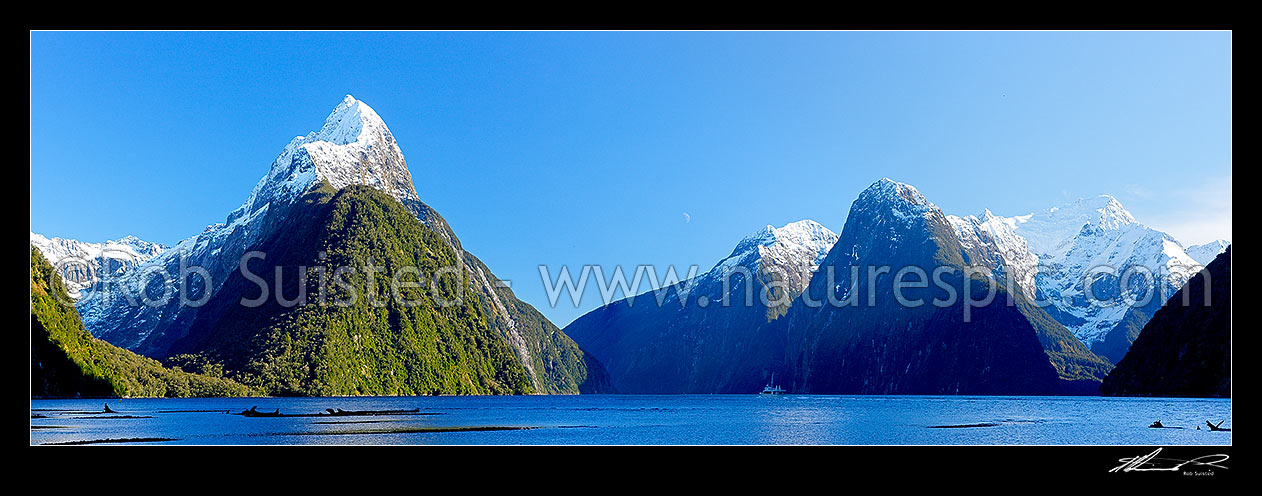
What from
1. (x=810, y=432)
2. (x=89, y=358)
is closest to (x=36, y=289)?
(x=89, y=358)
